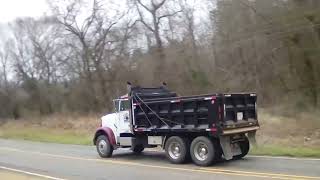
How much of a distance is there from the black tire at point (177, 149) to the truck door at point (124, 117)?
236 cm

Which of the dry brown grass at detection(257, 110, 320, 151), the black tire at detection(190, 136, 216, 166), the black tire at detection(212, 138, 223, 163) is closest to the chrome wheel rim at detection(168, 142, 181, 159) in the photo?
the black tire at detection(190, 136, 216, 166)

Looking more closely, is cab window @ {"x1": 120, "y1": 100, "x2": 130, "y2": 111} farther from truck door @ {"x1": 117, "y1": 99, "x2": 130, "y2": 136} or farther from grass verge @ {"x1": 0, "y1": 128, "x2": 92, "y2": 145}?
grass verge @ {"x1": 0, "y1": 128, "x2": 92, "y2": 145}

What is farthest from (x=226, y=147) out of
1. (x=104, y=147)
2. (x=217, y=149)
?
(x=104, y=147)

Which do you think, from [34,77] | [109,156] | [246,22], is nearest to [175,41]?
[246,22]

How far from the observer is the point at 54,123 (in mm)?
52938

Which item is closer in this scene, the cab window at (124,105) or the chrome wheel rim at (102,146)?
the cab window at (124,105)

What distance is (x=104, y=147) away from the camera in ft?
69.3

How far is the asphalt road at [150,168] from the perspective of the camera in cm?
1411

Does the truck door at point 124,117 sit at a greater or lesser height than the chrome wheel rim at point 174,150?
greater

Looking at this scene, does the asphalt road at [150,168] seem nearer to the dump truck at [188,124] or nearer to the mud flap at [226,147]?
the mud flap at [226,147]

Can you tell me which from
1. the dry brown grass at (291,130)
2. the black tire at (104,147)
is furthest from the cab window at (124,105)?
the dry brown grass at (291,130)

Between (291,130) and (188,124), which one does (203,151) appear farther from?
(291,130)

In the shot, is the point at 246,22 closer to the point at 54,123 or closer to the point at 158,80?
the point at 158,80

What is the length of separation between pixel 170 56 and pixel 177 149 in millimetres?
35292
